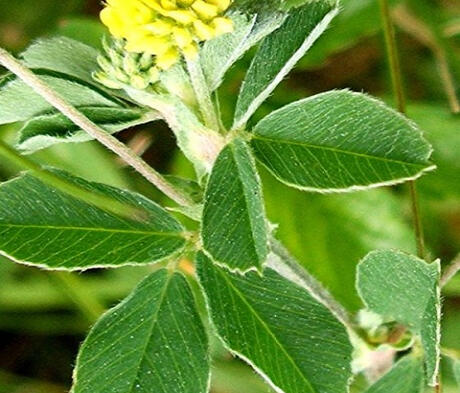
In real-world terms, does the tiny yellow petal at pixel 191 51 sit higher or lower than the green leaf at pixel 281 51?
lower

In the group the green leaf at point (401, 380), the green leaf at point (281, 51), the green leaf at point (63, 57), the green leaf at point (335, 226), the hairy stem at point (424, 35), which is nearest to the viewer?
the green leaf at point (281, 51)

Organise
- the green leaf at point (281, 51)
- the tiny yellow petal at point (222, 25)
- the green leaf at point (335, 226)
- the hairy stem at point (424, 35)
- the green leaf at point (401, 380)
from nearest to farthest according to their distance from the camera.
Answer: the tiny yellow petal at point (222, 25)
the green leaf at point (281, 51)
the green leaf at point (401, 380)
the green leaf at point (335, 226)
the hairy stem at point (424, 35)

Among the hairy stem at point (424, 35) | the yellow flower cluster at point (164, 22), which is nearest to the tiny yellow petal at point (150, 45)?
the yellow flower cluster at point (164, 22)

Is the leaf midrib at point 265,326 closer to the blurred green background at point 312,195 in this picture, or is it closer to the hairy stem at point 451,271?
the hairy stem at point 451,271

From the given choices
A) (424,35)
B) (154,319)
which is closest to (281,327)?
(154,319)

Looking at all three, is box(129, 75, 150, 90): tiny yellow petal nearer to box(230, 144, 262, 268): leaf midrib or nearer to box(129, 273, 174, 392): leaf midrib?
box(230, 144, 262, 268): leaf midrib

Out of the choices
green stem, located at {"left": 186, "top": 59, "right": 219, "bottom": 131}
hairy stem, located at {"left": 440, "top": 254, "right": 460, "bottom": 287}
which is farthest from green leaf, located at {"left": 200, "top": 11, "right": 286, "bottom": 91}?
hairy stem, located at {"left": 440, "top": 254, "right": 460, "bottom": 287}

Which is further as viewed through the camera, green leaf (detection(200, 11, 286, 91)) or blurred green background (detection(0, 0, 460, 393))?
blurred green background (detection(0, 0, 460, 393))

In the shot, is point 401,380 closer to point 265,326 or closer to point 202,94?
point 265,326
